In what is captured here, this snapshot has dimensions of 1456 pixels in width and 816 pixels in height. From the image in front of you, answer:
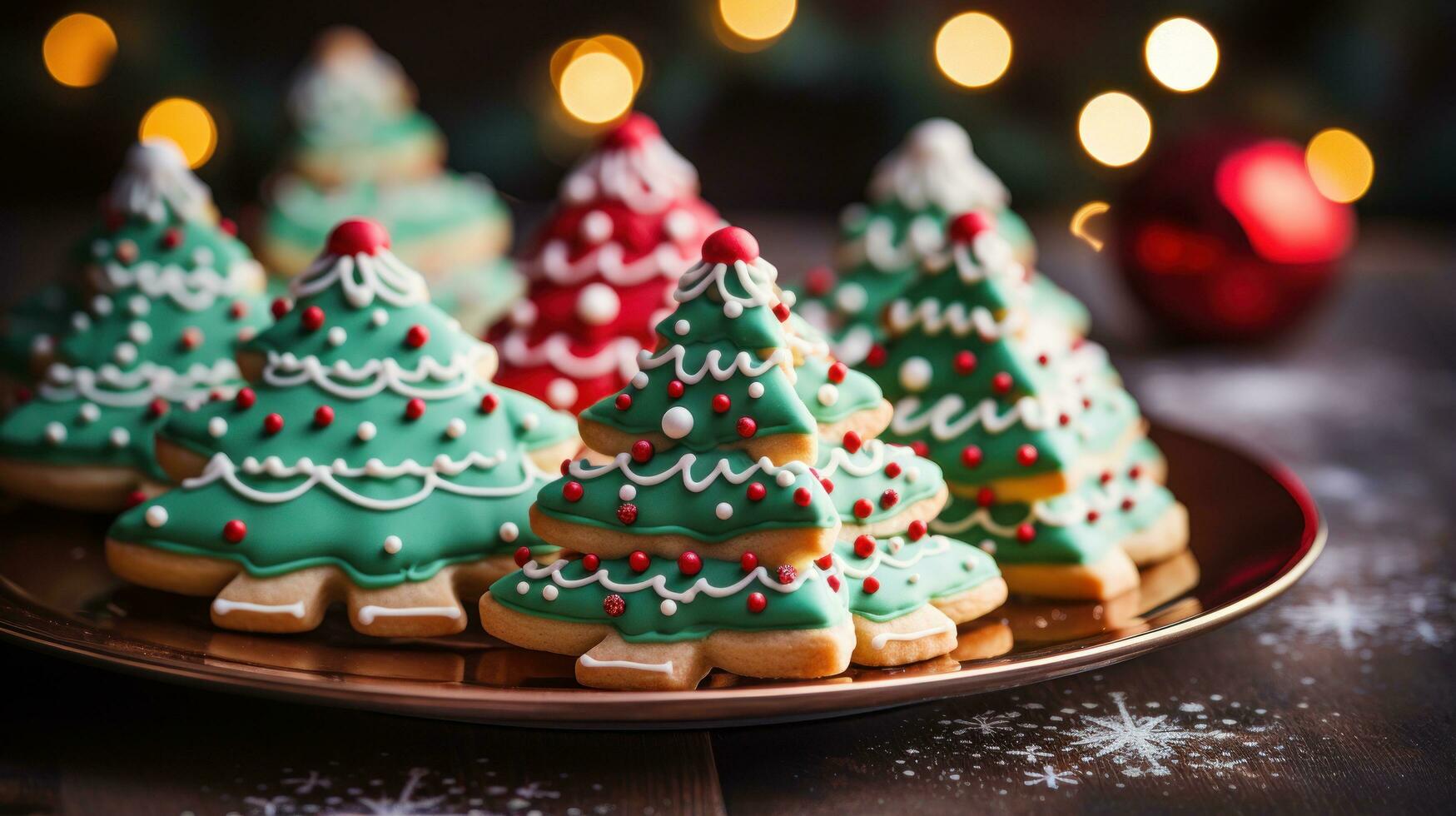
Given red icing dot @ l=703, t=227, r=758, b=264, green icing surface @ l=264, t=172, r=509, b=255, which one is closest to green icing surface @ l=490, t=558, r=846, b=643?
red icing dot @ l=703, t=227, r=758, b=264

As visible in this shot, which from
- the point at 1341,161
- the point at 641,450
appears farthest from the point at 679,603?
the point at 1341,161

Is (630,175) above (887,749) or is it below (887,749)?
above

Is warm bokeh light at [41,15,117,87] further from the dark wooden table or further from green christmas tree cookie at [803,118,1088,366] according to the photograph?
the dark wooden table

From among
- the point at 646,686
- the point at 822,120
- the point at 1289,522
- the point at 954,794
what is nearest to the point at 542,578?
the point at 646,686

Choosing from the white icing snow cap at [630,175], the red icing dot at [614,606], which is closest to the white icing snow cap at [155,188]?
the white icing snow cap at [630,175]

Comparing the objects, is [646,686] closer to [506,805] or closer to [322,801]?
[506,805]

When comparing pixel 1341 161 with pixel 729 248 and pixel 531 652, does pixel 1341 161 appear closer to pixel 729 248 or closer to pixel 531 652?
pixel 729 248
